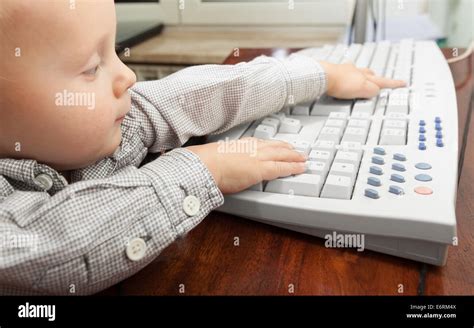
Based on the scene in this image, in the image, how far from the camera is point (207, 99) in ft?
1.75

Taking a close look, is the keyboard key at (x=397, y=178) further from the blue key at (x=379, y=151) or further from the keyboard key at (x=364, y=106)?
the keyboard key at (x=364, y=106)

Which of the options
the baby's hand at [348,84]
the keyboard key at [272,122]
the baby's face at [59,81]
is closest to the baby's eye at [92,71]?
the baby's face at [59,81]

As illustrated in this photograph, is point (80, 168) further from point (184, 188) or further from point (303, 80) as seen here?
point (303, 80)

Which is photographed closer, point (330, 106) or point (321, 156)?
point (321, 156)

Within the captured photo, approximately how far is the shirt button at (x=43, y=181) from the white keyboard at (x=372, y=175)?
0.15m

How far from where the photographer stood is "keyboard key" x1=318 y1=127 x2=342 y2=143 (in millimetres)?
493

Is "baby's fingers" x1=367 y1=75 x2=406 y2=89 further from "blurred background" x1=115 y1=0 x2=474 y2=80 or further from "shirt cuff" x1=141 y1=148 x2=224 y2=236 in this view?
"blurred background" x1=115 y1=0 x2=474 y2=80

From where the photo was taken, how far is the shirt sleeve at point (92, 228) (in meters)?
0.33

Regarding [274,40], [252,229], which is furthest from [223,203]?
[274,40]

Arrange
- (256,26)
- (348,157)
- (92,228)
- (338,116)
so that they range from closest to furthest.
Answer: (92,228), (348,157), (338,116), (256,26)

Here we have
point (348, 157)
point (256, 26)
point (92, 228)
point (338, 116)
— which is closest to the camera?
point (92, 228)

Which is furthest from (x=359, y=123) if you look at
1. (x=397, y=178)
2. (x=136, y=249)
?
(x=136, y=249)

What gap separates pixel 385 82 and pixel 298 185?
281 millimetres

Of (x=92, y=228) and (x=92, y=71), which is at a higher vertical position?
(x=92, y=71)
